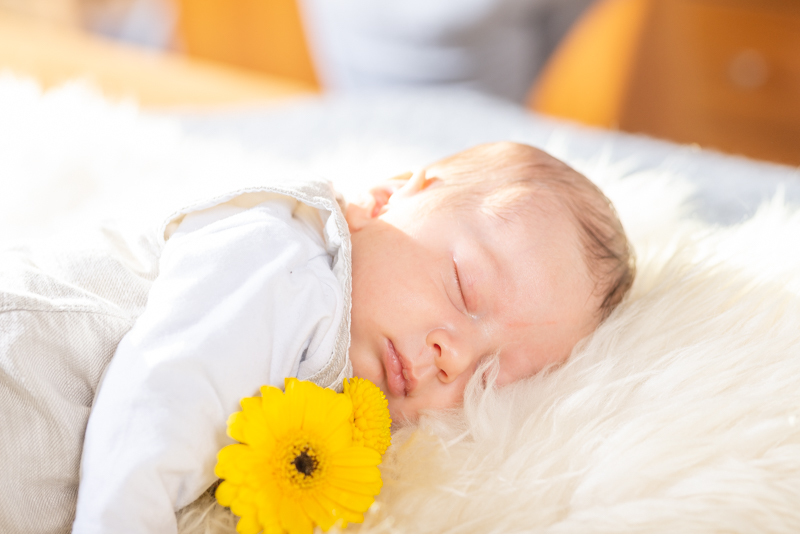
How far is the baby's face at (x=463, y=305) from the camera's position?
831 mm

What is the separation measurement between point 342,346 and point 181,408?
0.65 ft

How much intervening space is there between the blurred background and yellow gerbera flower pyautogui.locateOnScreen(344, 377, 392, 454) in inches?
53.6

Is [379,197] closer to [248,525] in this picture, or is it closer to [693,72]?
[248,525]

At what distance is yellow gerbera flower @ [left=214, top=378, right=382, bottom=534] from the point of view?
25.9 inches

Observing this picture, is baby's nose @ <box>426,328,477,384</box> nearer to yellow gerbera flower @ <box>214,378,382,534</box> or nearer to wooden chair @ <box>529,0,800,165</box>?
yellow gerbera flower @ <box>214,378,382,534</box>

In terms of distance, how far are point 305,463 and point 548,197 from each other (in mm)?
460

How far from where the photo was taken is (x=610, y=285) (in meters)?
0.90

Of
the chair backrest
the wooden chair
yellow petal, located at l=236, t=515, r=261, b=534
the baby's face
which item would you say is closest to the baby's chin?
the baby's face

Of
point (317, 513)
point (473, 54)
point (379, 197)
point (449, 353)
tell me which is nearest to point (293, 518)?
point (317, 513)

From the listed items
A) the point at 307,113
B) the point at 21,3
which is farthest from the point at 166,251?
the point at 21,3

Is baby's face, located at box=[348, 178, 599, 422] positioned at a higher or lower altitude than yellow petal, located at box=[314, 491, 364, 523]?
higher

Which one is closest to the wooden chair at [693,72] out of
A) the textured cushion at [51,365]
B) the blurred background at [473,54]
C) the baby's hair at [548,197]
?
the blurred background at [473,54]

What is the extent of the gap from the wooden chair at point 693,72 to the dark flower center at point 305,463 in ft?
7.56

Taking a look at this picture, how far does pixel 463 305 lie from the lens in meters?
0.85
